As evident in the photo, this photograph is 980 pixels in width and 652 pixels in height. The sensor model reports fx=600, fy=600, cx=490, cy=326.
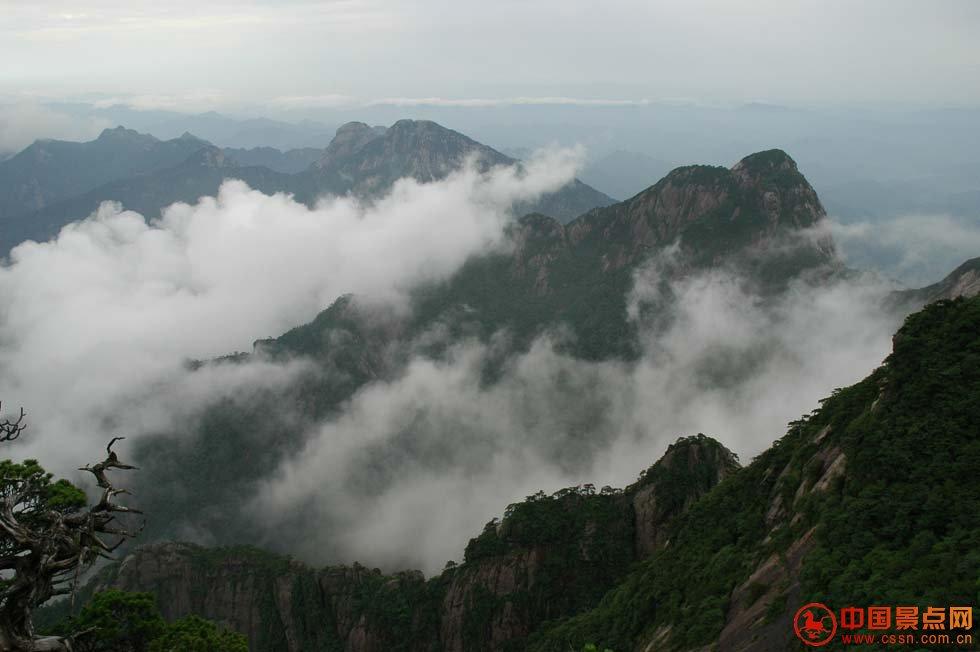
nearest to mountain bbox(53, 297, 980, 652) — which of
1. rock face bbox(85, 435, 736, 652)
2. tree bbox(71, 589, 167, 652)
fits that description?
rock face bbox(85, 435, 736, 652)

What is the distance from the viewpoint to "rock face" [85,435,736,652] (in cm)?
8225

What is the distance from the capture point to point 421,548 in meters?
135

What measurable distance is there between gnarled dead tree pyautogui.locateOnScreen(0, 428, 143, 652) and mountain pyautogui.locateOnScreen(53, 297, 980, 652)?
3454 cm

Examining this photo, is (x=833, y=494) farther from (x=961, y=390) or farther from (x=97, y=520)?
(x=97, y=520)

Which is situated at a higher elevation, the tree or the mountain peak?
the mountain peak

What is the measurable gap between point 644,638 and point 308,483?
133 m

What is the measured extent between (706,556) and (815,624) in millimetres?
22789

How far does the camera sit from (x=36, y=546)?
2411 centimetres

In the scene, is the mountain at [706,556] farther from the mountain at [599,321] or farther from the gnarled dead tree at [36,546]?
the mountain at [599,321]

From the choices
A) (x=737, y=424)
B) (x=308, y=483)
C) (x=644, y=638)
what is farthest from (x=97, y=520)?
(x=308, y=483)

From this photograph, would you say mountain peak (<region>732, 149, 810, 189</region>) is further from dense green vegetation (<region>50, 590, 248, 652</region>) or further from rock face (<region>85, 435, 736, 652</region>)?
dense green vegetation (<region>50, 590, 248, 652</region>)

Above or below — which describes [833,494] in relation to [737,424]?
above

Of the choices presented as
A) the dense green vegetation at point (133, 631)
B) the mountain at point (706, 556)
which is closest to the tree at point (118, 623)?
the dense green vegetation at point (133, 631)

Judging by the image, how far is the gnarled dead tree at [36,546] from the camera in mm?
24109
